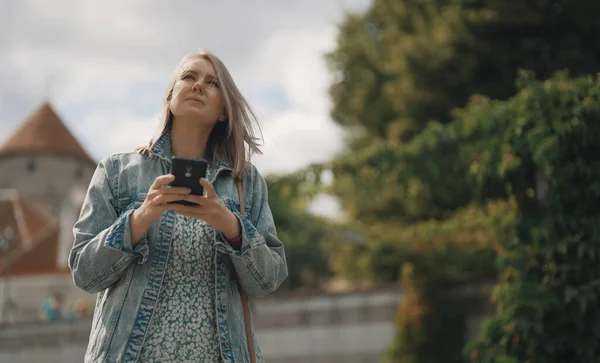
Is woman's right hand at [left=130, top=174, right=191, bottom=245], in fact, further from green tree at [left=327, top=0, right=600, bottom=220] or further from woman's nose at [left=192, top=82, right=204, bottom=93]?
green tree at [left=327, top=0, right=600, bottom=220]

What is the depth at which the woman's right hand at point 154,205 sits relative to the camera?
224 cm

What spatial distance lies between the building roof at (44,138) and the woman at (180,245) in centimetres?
5071

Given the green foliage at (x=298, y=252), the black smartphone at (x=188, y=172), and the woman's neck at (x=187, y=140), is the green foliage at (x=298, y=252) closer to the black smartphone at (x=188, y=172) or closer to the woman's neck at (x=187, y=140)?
the woman's neck at (x=187, y=140)

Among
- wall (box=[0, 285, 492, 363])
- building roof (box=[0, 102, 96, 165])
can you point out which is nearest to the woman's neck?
wall (box=[0, 285, 492, 363])

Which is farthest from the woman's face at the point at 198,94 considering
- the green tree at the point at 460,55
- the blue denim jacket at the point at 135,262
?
the green tree at the point at 460,55

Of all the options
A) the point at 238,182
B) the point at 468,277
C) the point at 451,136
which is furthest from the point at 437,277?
the point at 238,182

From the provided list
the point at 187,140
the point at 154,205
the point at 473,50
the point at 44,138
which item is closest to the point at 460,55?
the point at 473,50

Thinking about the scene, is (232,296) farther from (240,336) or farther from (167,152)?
(167,152)

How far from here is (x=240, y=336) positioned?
8.06 feet

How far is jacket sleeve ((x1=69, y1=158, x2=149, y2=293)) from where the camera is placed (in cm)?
236

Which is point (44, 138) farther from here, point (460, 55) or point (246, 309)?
point (246, 309)

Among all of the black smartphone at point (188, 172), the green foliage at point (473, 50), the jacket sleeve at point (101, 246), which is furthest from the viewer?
the green foliage at point (473, 50)

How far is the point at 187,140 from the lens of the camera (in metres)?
2.68

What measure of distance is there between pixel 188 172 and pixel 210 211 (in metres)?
0.13
